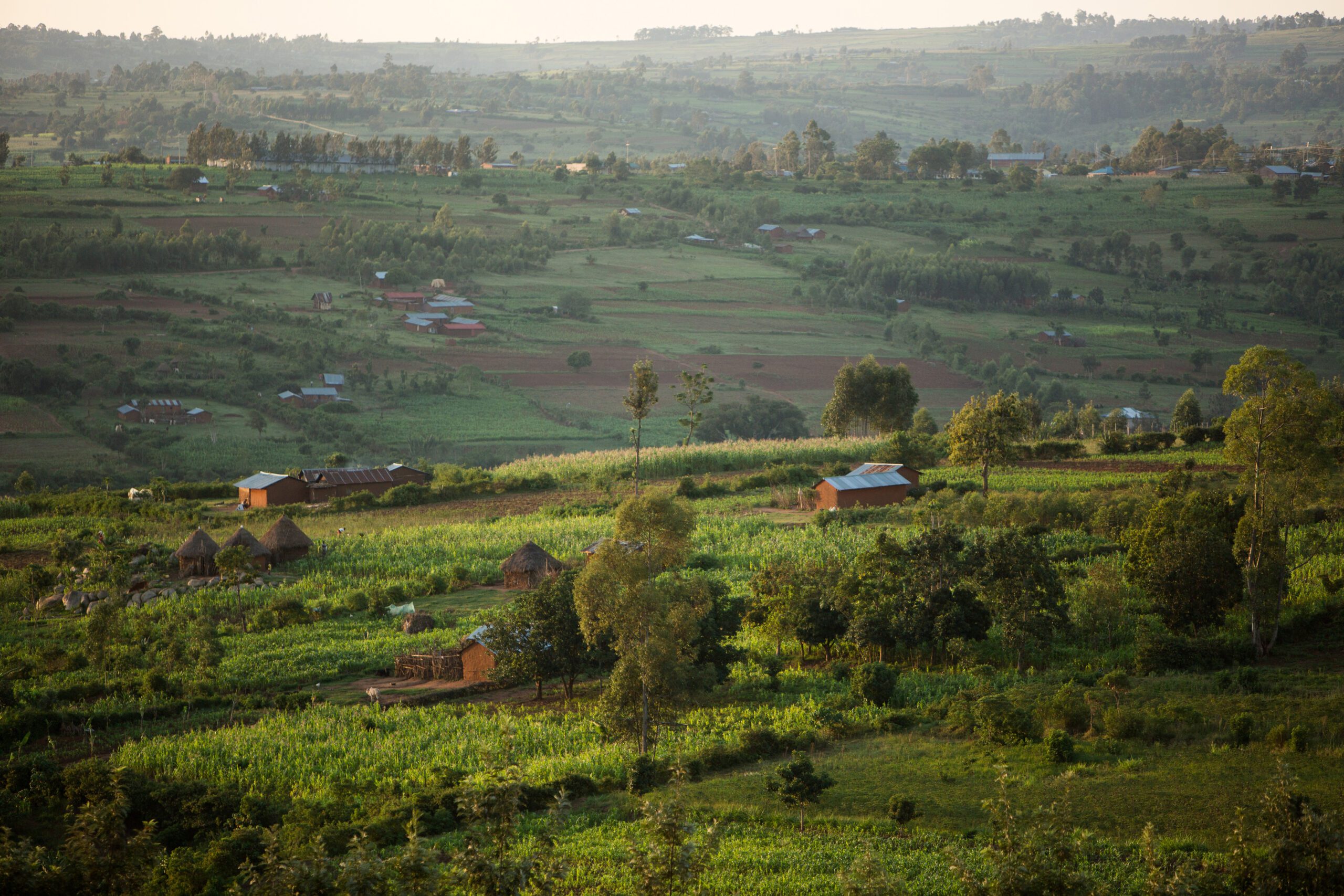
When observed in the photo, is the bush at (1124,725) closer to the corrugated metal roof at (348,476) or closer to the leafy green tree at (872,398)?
the corrugated metal roof at (348,476)

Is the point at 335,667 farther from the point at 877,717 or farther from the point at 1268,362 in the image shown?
the point at 1268,362

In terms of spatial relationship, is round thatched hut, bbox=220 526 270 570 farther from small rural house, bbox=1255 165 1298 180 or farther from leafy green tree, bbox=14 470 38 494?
small rural house, bbox=1255 165 1298 180

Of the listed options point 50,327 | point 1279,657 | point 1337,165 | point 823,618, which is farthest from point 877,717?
point 1337,165

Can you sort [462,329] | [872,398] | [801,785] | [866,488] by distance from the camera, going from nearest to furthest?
[801,785] → [866,488] → [872,398] → [462,329]

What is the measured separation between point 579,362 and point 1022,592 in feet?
183

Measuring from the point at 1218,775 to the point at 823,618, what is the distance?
1144 cm

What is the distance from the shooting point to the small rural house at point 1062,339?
81438mm

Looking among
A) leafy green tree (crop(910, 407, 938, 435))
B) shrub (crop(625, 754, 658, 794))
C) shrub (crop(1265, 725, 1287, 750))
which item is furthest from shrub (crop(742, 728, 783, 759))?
leafy green tree (crop(910, 407, 938, 435))

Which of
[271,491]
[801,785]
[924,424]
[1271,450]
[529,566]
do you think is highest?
[1271,450]

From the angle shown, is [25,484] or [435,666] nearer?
[435,666]

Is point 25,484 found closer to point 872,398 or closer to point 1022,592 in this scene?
point 872,398

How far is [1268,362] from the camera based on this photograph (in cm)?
2475

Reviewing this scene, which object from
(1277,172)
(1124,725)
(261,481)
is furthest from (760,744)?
(1277,172)

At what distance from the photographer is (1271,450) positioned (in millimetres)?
25031
